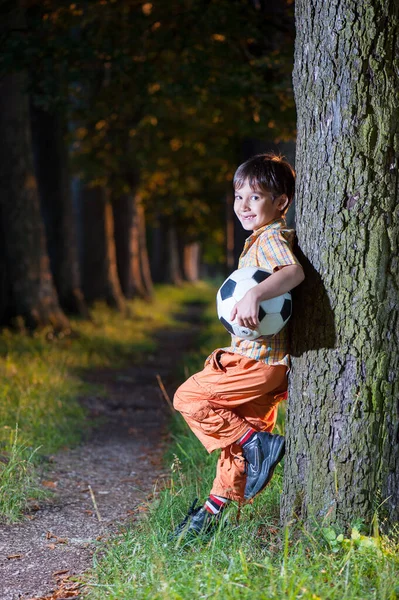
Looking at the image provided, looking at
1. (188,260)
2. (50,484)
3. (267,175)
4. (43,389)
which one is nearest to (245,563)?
(267,175)

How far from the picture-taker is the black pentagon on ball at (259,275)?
3.26 m

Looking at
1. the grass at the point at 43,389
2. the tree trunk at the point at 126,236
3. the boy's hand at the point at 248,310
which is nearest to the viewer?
the boy's hand at the point at 248,310

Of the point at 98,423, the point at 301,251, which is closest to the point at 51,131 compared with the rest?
the point at 98,423

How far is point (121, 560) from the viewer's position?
11.0ft

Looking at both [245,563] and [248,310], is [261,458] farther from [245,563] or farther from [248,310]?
[248,310]

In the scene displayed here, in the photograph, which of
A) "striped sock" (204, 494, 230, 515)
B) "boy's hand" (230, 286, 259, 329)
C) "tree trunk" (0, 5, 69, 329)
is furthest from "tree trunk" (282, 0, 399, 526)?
"tree trunk" (0, 5, 69, 329)

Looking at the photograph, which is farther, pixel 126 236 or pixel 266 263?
Answer: pixel 126 236

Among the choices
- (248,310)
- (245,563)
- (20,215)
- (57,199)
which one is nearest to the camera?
(245,563)

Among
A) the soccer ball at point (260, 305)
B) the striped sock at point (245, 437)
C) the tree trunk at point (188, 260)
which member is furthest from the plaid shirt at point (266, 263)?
the tree trunk at point (188, 260)

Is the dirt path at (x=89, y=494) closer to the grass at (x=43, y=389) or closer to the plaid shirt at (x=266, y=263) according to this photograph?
the grass at (x=43, y=389)

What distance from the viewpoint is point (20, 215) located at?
1123 cm

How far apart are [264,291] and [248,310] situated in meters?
0.13

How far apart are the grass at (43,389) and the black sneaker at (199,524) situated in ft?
3.84

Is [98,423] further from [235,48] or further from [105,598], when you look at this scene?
[235,48]
